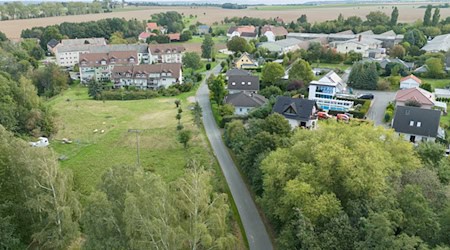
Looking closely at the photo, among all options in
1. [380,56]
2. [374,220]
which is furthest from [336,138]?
[380,56]

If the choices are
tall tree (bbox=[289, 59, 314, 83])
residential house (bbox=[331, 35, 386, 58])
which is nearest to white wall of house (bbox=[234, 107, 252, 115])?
tall tree (bbox=[289, 59, 314, 83])

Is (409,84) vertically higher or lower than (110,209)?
higher

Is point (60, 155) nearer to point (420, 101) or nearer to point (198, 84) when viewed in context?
point (198, 84)

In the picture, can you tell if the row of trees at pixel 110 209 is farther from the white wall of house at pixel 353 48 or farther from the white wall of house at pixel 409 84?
the white wall of house at pixel 353 48

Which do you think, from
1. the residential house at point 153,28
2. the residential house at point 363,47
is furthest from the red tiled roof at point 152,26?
the residential house at point 363,47

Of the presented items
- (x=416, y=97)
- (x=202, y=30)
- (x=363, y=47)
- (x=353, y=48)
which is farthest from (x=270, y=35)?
(x=416, y=97)

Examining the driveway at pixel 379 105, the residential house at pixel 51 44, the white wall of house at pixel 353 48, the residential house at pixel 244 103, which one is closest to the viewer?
the driveway at pixel 379 105

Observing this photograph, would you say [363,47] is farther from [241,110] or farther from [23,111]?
[23,111]
